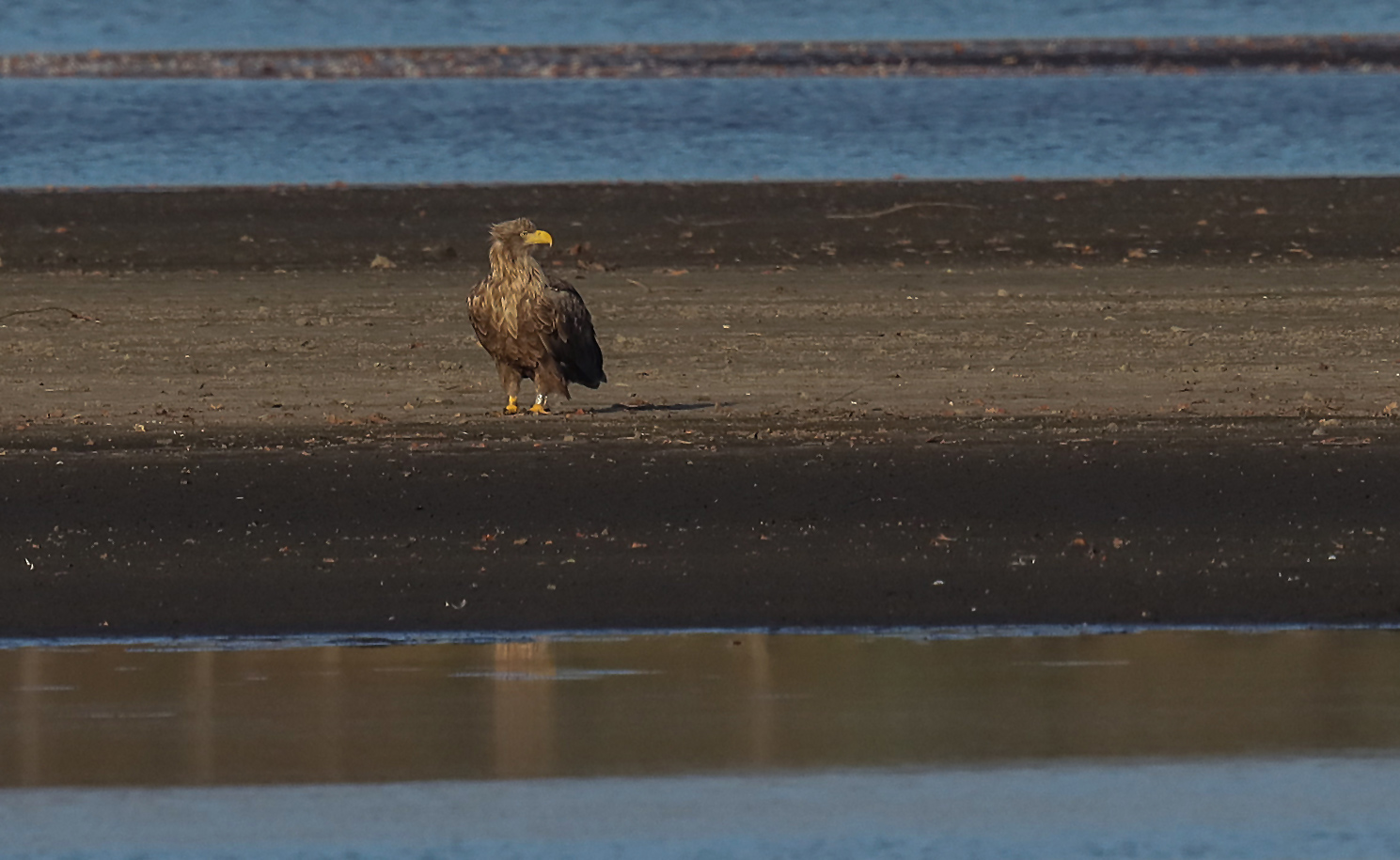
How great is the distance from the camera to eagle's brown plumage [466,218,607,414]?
557 inches

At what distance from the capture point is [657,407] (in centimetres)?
1495

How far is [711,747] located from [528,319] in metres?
5.39

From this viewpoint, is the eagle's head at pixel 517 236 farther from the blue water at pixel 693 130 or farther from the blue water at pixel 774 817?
the blue water at pixel 693 130

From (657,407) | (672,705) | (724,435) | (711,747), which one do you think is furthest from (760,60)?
(711,747)

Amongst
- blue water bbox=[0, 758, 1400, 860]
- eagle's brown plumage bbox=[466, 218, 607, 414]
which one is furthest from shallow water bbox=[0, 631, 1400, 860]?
eagle's brown plumage bbox=[466, 218, 607, 414]

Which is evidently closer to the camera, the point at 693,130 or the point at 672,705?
the point at 672,705

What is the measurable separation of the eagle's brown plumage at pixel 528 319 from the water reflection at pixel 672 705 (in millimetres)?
3760

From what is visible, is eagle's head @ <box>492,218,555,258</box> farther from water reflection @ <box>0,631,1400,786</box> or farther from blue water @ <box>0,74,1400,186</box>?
→ blue water @ <box>0,74,1400,186</box>

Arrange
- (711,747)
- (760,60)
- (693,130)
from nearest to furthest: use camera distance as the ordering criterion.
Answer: (711,747) < (693,130) < (760,60)

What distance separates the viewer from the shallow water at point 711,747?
8180 mm

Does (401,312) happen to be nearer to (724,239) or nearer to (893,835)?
(724,239)

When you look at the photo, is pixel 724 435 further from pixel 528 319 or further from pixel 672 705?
pixel 672 705

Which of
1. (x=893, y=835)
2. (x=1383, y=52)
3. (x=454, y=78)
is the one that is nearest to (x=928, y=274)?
(x=893, y=835)

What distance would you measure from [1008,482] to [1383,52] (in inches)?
1852
